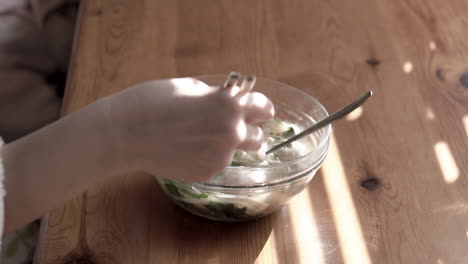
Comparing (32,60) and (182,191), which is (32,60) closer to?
(32,60)

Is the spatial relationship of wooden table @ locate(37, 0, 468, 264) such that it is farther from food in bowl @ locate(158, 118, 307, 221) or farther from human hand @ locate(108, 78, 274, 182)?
human hand @ locate(108, 78, 274, 182)

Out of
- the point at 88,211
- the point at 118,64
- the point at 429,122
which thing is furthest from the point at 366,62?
the point at 88,211

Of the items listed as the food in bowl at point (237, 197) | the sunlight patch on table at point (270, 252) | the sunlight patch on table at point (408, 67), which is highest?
the sunlight patch on table at point (408, 67)

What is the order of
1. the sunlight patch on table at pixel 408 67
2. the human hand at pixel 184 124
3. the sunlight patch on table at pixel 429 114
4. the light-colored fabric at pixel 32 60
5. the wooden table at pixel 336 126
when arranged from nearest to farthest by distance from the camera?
the human hand at pixel 184 124
the wooden table at pixel 336 126
the sunlight patch on table at pixel 429 114
the sunlight patch on table at pixel 408 67
the light-colored fabric at pixel 32 60

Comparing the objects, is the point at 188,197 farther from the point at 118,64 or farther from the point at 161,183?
the point at 118,64

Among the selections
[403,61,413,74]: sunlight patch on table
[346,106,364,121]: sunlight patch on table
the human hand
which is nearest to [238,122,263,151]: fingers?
the human hand

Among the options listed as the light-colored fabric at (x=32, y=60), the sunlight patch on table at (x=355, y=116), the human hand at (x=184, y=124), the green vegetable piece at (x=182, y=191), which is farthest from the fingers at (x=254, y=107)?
the light-colored fabric at (x=32, y=60)

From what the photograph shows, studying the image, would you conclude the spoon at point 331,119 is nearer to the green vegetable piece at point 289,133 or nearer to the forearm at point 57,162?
the green vegetable piece at point 289,133
